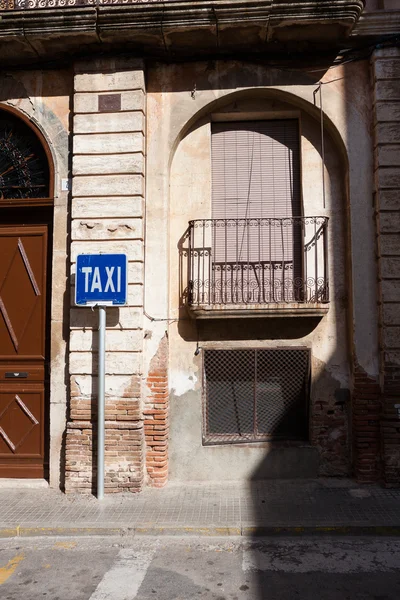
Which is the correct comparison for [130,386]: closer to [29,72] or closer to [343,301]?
[343,301]

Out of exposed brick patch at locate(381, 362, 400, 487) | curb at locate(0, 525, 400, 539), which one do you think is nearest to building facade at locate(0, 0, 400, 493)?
exposed brick patch at locate(381, 362, 400, 487)

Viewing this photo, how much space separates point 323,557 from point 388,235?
4.57m

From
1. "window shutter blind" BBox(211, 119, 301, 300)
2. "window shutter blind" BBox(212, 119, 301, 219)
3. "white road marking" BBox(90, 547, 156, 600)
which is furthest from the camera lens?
"window shutter blind" BBox(212, 119, 301, 219)

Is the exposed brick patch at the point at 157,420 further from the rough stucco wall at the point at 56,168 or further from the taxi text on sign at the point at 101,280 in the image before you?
the rough stucco wall at the point at 56,168

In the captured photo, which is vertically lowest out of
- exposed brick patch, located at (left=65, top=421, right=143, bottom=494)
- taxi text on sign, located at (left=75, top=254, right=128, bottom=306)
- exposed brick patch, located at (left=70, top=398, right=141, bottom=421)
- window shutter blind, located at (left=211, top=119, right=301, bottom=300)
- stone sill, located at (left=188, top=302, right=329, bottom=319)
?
exposed brick patch, located at (left=65, top=421, right=143, bottom=494)

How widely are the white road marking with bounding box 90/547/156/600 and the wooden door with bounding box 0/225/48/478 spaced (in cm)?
294

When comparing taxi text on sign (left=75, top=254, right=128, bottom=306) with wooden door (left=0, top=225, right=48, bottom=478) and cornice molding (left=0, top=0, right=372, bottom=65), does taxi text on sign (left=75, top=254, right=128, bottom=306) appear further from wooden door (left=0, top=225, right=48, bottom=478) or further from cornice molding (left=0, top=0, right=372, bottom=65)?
cornice molding (left=0, top=0, right=372, bottom=65)

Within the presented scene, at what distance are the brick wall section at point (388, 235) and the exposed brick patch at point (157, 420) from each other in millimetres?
3240

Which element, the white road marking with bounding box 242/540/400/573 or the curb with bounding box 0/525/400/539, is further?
the curb with bounding box 0/525/400/539

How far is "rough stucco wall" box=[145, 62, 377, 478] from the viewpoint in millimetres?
7789

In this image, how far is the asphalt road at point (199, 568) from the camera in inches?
186

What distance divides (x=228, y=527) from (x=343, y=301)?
12.7ft

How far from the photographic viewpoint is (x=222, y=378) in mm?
8078

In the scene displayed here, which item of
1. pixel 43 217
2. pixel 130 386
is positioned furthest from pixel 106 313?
pixel 43 217
